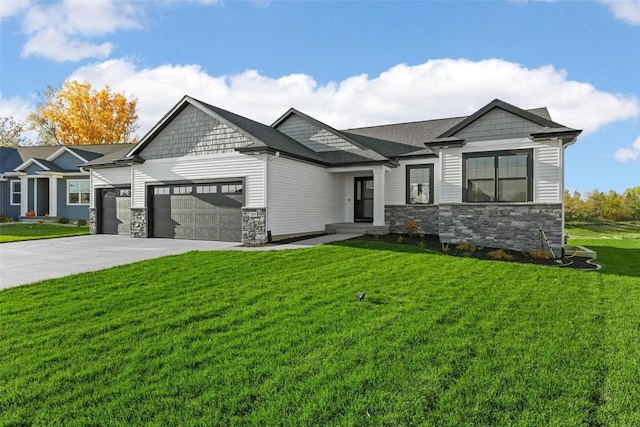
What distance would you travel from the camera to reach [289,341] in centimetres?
423

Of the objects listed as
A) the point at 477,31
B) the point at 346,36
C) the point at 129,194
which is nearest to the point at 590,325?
the point at 477,31

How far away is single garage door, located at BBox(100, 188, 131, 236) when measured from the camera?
1727 centimetres

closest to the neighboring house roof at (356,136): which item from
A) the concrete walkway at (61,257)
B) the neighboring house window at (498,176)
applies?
the neighboring house window at (498,176)

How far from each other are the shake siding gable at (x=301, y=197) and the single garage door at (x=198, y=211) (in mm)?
1377

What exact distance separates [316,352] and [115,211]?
54.8 feet

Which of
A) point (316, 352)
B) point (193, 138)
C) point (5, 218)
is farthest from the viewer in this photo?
point (5, 218)

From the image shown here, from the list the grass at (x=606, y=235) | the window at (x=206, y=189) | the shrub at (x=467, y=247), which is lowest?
the grass at (x=606, y=235)

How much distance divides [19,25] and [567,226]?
103ft

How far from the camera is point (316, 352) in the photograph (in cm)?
396

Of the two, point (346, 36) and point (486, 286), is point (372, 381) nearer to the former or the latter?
point (486, 286)

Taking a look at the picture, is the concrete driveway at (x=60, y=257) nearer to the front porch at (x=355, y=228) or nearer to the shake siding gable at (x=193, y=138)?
the shake siding gable at (x=193, y=138)

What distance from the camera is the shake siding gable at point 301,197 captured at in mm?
13234

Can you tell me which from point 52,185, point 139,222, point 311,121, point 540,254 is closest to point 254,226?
point 139,222

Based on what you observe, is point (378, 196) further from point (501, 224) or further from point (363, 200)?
point (501, 224)
